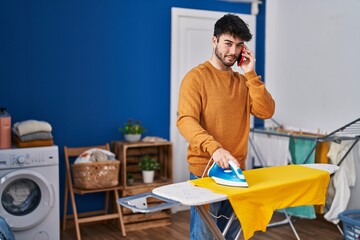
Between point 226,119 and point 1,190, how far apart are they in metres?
1.91

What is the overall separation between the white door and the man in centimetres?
235

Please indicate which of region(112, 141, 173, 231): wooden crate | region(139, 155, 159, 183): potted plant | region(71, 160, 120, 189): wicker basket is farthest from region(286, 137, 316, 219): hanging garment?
region(71, 160, 120, 189): wicker basket

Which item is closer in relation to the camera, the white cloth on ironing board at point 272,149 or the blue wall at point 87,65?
the blue wall at point 87,65

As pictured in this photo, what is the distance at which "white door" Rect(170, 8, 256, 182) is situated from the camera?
188 inches

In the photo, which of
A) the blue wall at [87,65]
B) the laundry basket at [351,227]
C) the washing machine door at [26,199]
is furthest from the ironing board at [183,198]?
the blue wall at [87,65]

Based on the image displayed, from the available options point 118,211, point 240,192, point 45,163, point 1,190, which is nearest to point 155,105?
point 118,211

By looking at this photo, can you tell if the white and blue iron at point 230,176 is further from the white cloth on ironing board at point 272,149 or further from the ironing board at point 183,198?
the white cloth on ironing board at point 272,149

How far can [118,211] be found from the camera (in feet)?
13.9

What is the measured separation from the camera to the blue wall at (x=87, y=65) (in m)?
4.07

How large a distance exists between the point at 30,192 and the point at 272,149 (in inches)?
85.6

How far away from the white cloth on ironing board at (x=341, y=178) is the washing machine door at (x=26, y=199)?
224 cm

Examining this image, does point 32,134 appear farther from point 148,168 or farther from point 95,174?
point 148,168

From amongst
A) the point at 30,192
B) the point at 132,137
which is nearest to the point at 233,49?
the point at 30,192

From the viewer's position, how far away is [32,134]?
3713 millimetres
